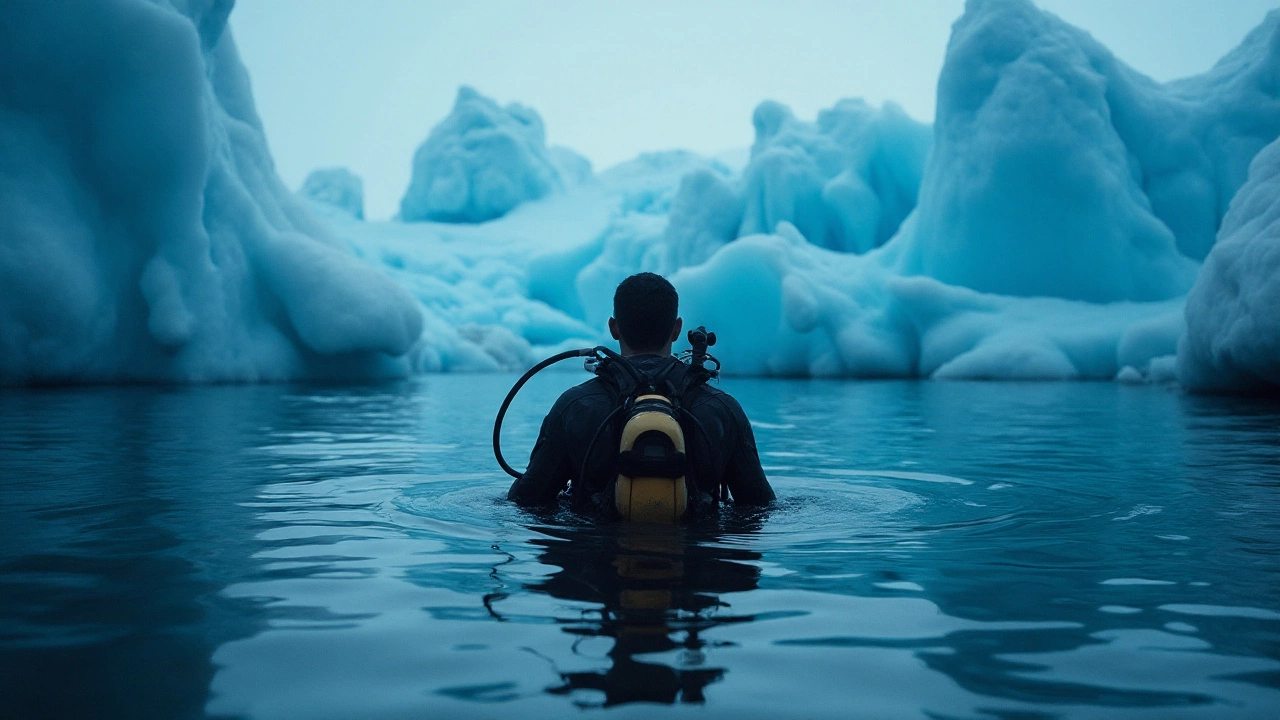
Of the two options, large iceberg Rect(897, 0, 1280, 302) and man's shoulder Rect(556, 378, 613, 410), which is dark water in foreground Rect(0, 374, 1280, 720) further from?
large iceberg Rect(897, 0, 1280, 302)

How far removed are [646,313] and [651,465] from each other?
561 mm

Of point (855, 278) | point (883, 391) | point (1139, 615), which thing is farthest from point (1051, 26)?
point (1139, 615)

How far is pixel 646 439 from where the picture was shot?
298 cm

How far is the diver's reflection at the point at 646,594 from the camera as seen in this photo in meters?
1.71

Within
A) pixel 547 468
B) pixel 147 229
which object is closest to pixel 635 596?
pixel 547 468

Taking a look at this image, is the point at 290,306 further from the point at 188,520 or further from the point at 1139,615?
the point at 1139,615

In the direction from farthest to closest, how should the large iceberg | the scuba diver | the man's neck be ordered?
the large iceberg
the man's neck
the scuba diver

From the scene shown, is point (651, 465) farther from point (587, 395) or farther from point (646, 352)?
point (646, 352)

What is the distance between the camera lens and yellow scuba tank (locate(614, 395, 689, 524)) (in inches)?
117

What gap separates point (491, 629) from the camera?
2078mm

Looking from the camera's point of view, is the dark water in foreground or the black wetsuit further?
the black wetsuit

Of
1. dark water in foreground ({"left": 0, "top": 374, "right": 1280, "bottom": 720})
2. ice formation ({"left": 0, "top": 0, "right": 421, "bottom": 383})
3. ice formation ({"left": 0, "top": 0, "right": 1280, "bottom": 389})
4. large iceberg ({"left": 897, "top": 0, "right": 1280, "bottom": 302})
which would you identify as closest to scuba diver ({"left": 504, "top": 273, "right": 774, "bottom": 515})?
dark water in foreground ({"left": 0, "top": 374, "right": 1280, "bottom": 720})

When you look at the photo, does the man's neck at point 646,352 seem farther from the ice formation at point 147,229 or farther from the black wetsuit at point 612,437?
the ice formation at point 147,229

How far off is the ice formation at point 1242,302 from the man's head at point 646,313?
10.1 m
